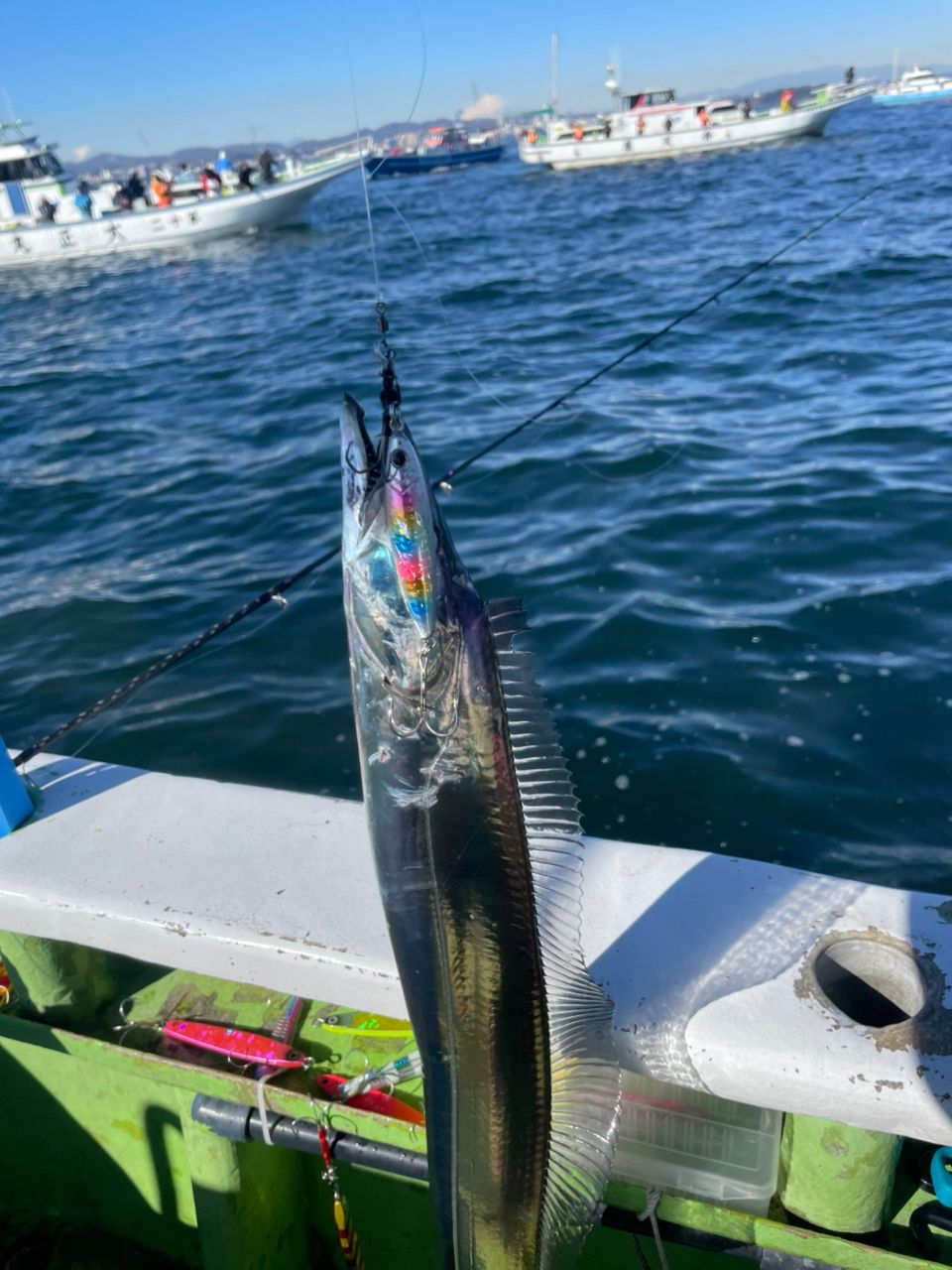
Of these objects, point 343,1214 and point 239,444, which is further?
point 239,444

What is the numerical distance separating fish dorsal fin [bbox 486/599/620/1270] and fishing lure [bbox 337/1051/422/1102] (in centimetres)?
68

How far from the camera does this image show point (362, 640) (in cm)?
164

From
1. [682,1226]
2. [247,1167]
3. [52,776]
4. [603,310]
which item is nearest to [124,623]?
[52,776]

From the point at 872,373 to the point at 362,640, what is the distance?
10359 millimetres

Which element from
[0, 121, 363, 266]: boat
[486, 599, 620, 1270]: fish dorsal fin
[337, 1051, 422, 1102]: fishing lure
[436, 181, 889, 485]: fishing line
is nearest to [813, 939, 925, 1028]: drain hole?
[486, 599, 620, 1270]: fish dorsal fin

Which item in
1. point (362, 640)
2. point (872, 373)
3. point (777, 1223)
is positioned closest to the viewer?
point (362, 640)

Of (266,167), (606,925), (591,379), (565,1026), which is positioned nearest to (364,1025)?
(606,925)

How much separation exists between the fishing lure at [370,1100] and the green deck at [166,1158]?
0.18 ft

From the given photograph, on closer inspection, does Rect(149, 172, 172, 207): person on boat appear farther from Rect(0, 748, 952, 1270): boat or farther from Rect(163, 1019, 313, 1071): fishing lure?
Rect(163, 1019, 313, 1071): fishing lure

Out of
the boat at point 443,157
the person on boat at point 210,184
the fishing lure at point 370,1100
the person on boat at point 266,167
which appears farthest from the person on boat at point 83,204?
the fishing lure at point 370,1100

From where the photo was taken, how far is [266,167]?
35031 mm

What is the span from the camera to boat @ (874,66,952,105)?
231 feet

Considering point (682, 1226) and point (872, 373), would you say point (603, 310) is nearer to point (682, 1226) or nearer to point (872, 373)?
point (872, 373)

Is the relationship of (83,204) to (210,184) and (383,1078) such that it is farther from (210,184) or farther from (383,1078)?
(383,1078)
